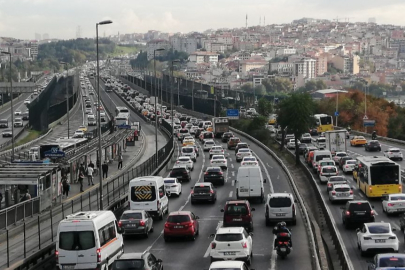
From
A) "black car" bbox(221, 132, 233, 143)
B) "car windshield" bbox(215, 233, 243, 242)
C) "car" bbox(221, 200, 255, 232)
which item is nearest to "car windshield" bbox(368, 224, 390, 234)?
"car windshield" bbox(215, 233, 243, 242)

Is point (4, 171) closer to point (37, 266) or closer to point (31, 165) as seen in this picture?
point (31, 165)

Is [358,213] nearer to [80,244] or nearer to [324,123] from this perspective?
[80,244]

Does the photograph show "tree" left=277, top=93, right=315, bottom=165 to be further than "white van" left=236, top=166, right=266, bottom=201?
Yes

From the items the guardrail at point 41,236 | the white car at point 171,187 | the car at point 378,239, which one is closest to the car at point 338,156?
the white car at point 171,187

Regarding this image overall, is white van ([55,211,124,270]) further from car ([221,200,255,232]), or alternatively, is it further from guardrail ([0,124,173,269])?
car ([221,200,255,232])

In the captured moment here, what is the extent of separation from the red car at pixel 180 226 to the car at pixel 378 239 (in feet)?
20.0

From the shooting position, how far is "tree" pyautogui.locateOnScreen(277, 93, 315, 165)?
6912cm

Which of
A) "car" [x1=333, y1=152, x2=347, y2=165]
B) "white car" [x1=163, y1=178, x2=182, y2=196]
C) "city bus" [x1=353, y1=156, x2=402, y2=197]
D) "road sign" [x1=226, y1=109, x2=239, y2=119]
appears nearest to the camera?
"city bus" [x1=353, y1=156, x2=402, y2=197]

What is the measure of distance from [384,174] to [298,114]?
27.5 m

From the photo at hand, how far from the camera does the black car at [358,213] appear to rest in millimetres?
33362

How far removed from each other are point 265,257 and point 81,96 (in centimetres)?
15652

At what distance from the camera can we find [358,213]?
110ft

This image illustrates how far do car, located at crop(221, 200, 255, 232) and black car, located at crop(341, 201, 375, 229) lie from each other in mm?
4470

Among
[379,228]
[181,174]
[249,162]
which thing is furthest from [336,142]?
[379,228]
